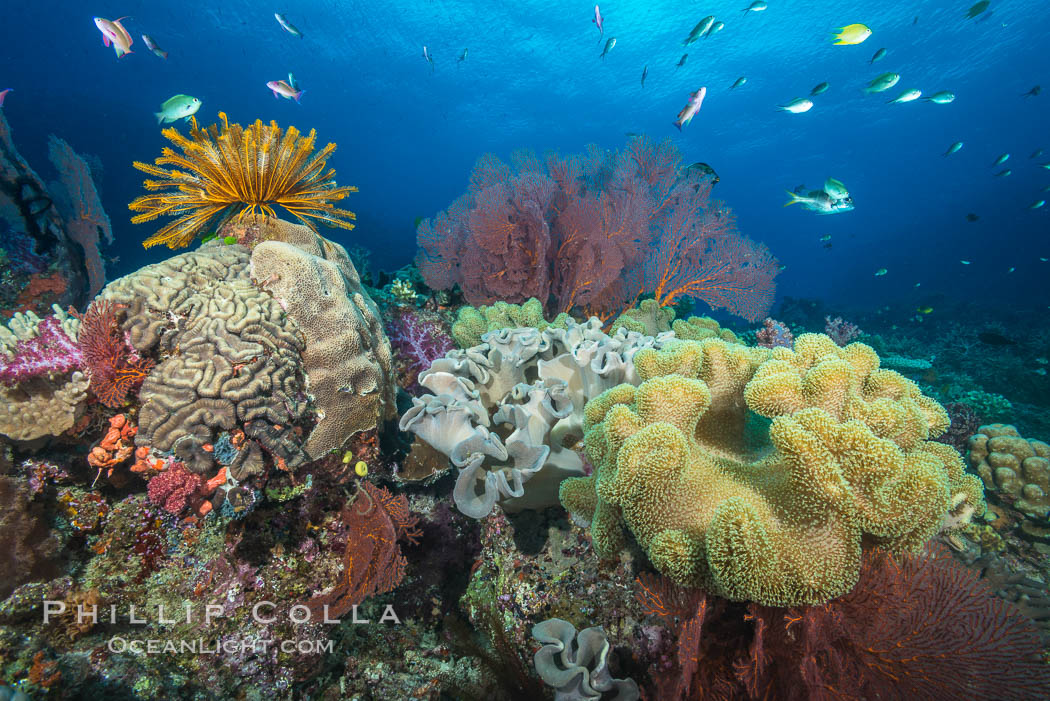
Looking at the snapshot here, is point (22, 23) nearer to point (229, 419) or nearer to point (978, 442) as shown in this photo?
point (229, 419)

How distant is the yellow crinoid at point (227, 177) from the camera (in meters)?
2.89

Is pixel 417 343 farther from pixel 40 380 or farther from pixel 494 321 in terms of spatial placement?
pixel 40 380

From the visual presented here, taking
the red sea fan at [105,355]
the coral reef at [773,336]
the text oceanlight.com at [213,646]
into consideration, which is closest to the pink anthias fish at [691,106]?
the coral reef at [773,336]

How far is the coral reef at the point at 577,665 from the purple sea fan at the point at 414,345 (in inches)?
110

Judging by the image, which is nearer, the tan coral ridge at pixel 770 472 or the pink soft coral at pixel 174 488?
the tan coral ridge at pixel 770 472

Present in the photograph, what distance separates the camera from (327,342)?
267 centimetres

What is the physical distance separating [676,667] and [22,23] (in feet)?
150

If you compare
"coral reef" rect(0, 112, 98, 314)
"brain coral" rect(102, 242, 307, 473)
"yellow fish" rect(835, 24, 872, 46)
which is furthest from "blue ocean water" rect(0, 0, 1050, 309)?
"brain coral" rect(102, 242, 307, 473)

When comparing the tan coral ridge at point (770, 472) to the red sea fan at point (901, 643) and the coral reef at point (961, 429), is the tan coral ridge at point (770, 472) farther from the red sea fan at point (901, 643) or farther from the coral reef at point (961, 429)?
the coral reef at point (961, 429)

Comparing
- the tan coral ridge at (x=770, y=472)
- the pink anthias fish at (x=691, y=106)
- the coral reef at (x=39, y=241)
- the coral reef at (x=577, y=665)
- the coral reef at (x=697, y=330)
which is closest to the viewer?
the tan coral ridge at (x=770, y=472)

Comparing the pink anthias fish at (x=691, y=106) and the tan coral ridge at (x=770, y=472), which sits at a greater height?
the pink anthias fish at (x=691, y=106)

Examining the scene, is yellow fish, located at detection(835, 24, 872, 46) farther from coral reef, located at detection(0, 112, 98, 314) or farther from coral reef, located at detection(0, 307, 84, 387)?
coral reef, located at detection(0, 112, 98, 314)

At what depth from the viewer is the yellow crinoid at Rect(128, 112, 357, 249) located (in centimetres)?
289

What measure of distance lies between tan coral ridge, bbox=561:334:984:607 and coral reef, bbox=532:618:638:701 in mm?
426
